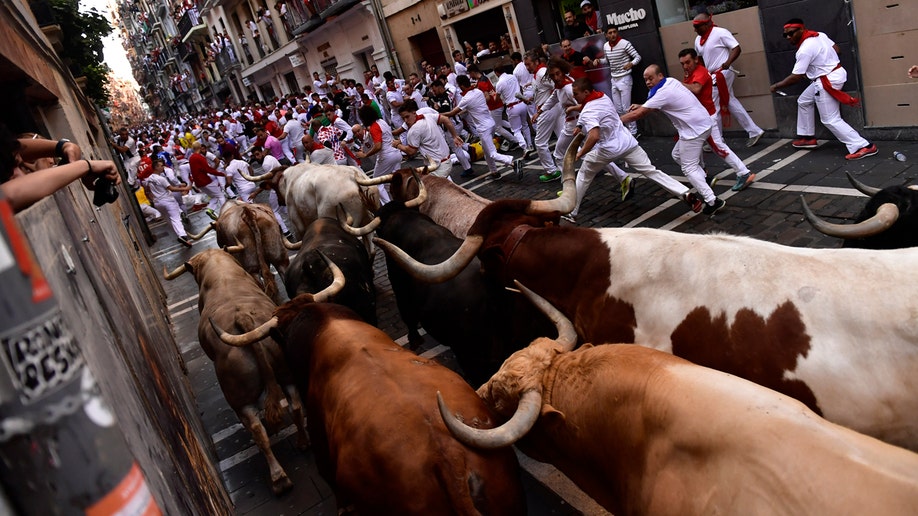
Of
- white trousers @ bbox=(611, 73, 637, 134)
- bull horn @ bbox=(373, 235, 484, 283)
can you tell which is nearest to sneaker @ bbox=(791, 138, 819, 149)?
white trousers @ bbox=(611, 73, 637, 134)

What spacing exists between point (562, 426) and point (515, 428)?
23cm

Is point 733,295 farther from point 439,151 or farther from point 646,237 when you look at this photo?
point 439,151

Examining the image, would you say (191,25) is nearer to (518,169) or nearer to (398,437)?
(518,169)

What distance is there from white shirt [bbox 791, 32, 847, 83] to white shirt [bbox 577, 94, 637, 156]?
9.73ft

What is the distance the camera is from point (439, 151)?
439 inches

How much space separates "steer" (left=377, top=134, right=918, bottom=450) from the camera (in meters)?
2.75

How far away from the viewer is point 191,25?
55094mm

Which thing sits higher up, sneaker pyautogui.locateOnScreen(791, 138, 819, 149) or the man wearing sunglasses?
the man wearing sunglasses

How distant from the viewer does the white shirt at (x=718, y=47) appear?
10188mm

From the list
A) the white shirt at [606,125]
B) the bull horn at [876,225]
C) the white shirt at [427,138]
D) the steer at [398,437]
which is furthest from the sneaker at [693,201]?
the steer at [398,437]

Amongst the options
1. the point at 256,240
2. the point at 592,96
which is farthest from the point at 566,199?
the point at 256,240

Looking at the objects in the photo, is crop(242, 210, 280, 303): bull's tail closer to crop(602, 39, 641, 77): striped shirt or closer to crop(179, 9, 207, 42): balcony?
crop(602, 39, 641, 77): striped shirt

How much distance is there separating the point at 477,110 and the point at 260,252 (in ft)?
19.7

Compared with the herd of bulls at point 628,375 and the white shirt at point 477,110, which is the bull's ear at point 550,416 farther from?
the white shirt at point 477,110
